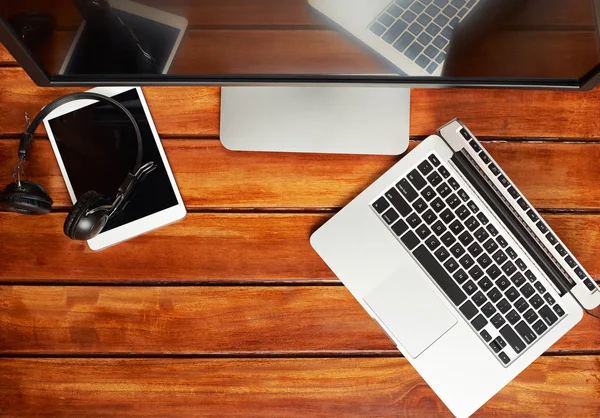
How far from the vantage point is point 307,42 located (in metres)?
0.53

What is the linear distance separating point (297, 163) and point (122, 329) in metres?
0.31

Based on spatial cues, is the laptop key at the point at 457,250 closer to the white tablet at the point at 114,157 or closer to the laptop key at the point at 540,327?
the laptop key at the point at 540,327

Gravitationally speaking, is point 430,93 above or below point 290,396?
above

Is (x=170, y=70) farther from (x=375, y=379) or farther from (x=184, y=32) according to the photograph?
(x=375, y=379)

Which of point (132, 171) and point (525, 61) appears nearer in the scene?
point (525, 61)

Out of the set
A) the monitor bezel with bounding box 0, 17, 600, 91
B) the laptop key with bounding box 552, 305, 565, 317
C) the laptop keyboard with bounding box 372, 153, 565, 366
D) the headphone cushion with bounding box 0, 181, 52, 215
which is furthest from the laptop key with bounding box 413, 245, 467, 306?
the headphone cushion with bounding box 0, 181, 52, 215

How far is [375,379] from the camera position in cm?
72

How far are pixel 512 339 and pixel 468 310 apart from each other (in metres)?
0.06

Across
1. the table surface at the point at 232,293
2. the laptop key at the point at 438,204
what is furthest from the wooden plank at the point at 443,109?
the laptop key at the point at 438,204

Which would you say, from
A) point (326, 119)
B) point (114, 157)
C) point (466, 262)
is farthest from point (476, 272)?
point (114, 157)

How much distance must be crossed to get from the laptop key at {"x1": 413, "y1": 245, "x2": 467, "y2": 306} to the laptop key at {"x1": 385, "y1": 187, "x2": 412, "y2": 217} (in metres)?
0.05

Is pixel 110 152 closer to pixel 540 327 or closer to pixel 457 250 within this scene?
pixel 457 250

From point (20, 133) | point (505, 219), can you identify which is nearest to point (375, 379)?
point (505, 219)

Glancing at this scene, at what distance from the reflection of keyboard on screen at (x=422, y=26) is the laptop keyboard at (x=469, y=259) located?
17cm
